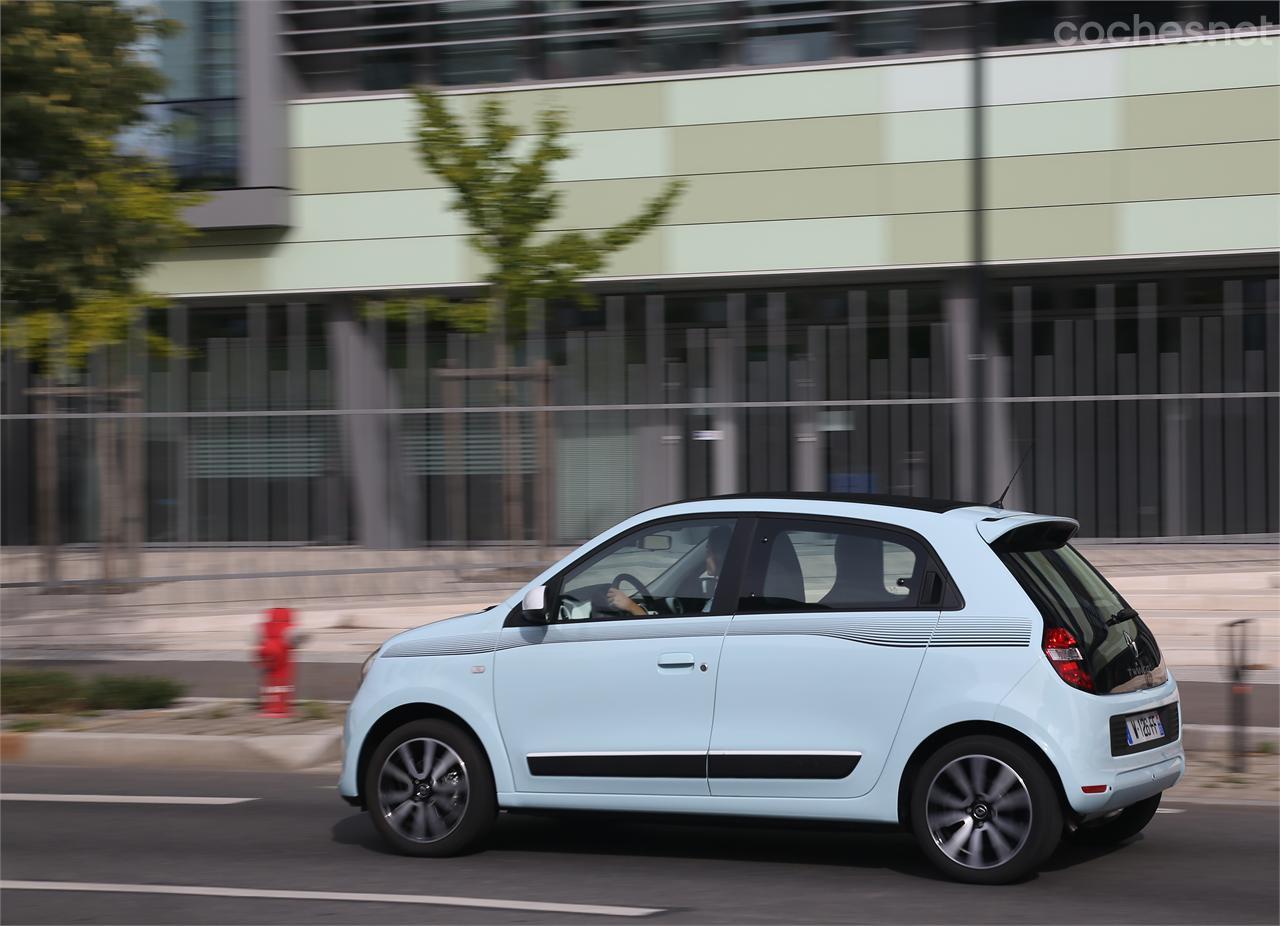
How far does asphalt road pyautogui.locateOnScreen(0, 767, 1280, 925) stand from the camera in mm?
5793

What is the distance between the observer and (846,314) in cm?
1975

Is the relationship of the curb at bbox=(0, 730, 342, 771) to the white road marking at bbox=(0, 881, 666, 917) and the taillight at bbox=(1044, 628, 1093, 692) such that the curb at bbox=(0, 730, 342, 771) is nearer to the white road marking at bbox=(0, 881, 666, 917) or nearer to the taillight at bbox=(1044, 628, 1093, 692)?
the white road marking at bbox=(0, 881, 666, 917)

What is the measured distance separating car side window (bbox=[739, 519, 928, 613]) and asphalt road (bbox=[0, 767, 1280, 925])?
960 millimetres

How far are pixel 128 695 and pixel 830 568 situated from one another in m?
6.65

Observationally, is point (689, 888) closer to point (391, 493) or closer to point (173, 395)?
point (391, 493)

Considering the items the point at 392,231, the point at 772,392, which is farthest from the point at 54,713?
the point at 392,231

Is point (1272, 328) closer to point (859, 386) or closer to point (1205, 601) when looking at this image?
point (1205, 601)

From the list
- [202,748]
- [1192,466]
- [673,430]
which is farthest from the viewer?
[673,430]

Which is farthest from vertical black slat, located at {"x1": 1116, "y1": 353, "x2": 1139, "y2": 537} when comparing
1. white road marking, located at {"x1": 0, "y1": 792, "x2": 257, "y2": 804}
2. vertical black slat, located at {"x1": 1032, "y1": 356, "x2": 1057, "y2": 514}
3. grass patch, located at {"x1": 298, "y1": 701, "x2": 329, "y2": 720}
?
white road marking, located at {"x1": 0, "y1": 792, "x2": 257, "y2": 804}

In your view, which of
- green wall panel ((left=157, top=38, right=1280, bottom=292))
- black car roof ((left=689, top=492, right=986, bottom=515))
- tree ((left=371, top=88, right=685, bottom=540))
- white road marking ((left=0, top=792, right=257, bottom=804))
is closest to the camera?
black car roof ((left=689, top=492, right=986, bottom=515))

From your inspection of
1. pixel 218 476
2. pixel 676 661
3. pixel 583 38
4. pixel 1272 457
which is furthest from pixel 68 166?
pixel 1272 457

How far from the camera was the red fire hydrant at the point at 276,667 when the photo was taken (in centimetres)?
1084

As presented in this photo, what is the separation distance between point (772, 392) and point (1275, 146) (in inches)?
272

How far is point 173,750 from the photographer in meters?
9.77
